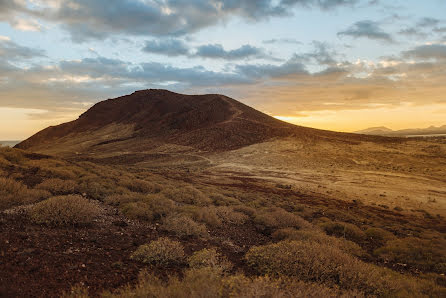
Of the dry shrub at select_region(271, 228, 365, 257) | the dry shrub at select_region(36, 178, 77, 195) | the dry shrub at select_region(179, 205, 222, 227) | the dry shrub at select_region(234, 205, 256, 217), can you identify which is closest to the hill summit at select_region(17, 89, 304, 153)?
the dry shrub at select_region(234, 205, 256, 217)

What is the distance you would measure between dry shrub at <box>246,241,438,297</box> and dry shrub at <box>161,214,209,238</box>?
231 centimetres

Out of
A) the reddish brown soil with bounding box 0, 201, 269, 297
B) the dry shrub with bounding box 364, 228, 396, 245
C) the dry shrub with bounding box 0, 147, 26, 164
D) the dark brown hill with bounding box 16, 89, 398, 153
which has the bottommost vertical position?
the dry shrub with bounding box 364, 228, 396, 245

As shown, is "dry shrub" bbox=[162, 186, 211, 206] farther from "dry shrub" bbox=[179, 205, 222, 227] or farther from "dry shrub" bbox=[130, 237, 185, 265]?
"dry shrub" bbox=[130, 237, 185, 265]

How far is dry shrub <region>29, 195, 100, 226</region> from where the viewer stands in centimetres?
752

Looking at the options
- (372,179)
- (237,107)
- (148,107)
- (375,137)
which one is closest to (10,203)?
(372,179)

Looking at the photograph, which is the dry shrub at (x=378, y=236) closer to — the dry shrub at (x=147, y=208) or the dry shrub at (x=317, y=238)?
the dry shrub at (x=317, y=238)

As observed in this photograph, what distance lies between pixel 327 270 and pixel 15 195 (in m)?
9.61

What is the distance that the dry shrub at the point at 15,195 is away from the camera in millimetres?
8516

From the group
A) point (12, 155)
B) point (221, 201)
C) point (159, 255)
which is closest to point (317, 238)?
point (159, 255)

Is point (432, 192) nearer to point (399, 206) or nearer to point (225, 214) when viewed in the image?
point (399, 206)

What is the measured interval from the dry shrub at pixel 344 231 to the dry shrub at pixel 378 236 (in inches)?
13.2

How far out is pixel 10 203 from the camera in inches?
336

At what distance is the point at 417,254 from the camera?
31.8ft

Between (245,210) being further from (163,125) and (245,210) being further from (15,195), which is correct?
(163,125)
